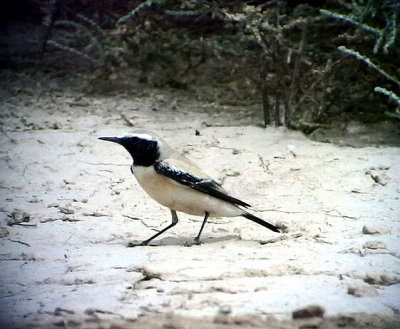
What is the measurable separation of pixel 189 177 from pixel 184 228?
2.10ft

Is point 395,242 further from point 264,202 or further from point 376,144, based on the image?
point 376,144

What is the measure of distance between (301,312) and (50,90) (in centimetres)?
529

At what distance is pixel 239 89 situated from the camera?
25.7ft

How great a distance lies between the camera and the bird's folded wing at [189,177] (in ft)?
15.0

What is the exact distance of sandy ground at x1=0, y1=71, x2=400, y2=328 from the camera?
11.0ft

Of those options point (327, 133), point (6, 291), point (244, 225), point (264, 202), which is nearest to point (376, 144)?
point (327, 133)

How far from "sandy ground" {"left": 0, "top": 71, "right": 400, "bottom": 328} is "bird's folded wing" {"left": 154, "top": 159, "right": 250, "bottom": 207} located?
0.32 meters

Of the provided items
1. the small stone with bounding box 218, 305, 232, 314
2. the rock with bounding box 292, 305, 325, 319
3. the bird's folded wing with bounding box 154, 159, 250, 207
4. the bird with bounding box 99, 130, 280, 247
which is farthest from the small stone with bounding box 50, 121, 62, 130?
the rock with bounding box 292, 305, 325, 319

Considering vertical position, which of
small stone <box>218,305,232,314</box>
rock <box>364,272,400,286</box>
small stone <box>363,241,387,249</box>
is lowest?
small stone <box>218,305,232,314</box>

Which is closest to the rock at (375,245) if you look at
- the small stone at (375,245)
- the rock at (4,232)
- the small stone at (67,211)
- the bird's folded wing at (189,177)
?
the small stone at (375,245)

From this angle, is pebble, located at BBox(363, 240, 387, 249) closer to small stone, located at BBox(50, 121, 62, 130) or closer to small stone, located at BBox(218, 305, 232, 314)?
small stone, located at BBox(218, 305, 232, 314)

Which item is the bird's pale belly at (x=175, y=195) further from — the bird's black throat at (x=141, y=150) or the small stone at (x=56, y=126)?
the small stone at (x=56, y=126)

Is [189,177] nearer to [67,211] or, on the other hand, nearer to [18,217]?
[67,211]

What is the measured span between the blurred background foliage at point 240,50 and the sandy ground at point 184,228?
1.52 ft
